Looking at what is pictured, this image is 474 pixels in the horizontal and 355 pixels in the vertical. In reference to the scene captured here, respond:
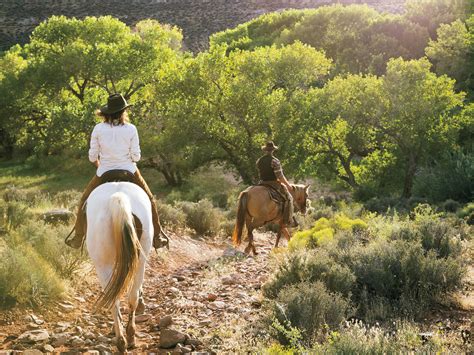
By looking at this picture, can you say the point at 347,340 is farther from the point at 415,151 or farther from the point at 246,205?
the point at 415,151

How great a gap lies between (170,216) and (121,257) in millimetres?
8140

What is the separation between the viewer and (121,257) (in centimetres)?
497

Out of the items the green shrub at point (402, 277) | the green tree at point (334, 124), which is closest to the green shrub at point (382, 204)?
the green tree at point (334, 124)

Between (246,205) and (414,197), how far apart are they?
13.3m

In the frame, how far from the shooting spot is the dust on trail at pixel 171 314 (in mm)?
5449

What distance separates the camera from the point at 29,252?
277 inches

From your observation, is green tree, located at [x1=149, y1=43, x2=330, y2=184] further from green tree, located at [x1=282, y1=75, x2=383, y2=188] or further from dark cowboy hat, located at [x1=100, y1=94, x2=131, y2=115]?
dark cowboy hat, located at [x1=100, y1=94, x2=131, y2=115]

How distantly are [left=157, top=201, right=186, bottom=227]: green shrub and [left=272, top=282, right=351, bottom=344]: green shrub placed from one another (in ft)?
25.3

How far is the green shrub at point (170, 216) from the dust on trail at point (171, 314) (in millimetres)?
3309

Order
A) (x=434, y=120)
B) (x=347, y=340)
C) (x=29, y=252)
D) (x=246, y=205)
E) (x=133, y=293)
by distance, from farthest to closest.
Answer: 1. (x=434, y=120)
2. (x=246, y=205)
3. (x=29, y=252)
4. (x=133, y=293)
5. (x=347, y=340)

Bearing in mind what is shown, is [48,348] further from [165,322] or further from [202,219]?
[202,219]

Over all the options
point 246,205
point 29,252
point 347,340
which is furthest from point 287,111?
point 347,340

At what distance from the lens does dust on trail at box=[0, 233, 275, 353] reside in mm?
5449

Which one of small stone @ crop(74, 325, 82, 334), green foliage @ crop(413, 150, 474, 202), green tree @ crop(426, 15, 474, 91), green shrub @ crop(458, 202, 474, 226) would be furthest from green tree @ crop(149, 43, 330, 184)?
small stone @ crop(74, 325, 82, 334)
